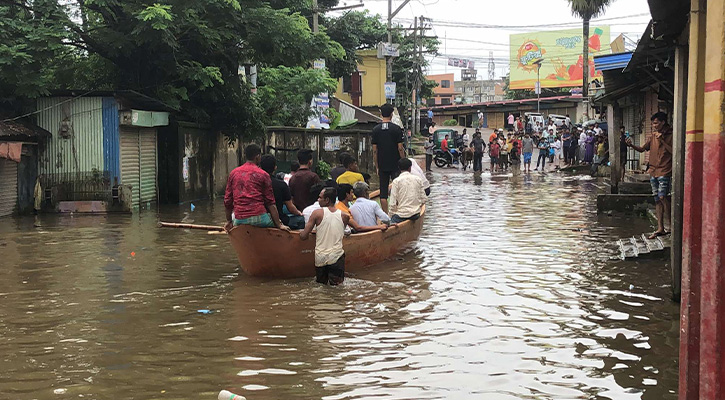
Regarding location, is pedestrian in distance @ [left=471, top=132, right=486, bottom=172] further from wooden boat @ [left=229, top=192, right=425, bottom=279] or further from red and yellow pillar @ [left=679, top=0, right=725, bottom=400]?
red and yellow pillar @ [left=679, top=0, right=725, bottom=400]

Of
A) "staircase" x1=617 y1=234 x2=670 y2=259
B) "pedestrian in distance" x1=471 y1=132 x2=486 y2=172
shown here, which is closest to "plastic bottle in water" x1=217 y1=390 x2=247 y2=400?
"staircase" x1=617 y1=234 x2=670 y2=259

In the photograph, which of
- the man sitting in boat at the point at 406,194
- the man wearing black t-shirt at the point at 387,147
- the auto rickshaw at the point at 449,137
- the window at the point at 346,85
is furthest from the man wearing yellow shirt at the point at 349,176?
the window at the point at 346,85

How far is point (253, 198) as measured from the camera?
924 centimetres

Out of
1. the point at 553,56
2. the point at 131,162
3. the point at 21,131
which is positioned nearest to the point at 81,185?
the point at 131,162

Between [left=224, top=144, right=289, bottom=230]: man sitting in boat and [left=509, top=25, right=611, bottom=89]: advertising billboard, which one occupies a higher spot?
[left=509, top=25, right=611, bottom=89]: advertising billboard

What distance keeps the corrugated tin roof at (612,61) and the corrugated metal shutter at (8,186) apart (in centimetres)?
1372

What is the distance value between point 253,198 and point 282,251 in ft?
2.57

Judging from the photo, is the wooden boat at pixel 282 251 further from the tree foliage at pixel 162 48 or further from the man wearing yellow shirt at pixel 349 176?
the tree foliage at pixel 162 48

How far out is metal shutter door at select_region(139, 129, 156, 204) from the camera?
19812mm

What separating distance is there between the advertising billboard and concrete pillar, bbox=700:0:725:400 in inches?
2528

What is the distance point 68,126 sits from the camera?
18.5 meters

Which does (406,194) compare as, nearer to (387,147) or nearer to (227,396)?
(387,147)

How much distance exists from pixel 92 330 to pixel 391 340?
296cm

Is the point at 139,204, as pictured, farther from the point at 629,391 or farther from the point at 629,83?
the point at 629,391
